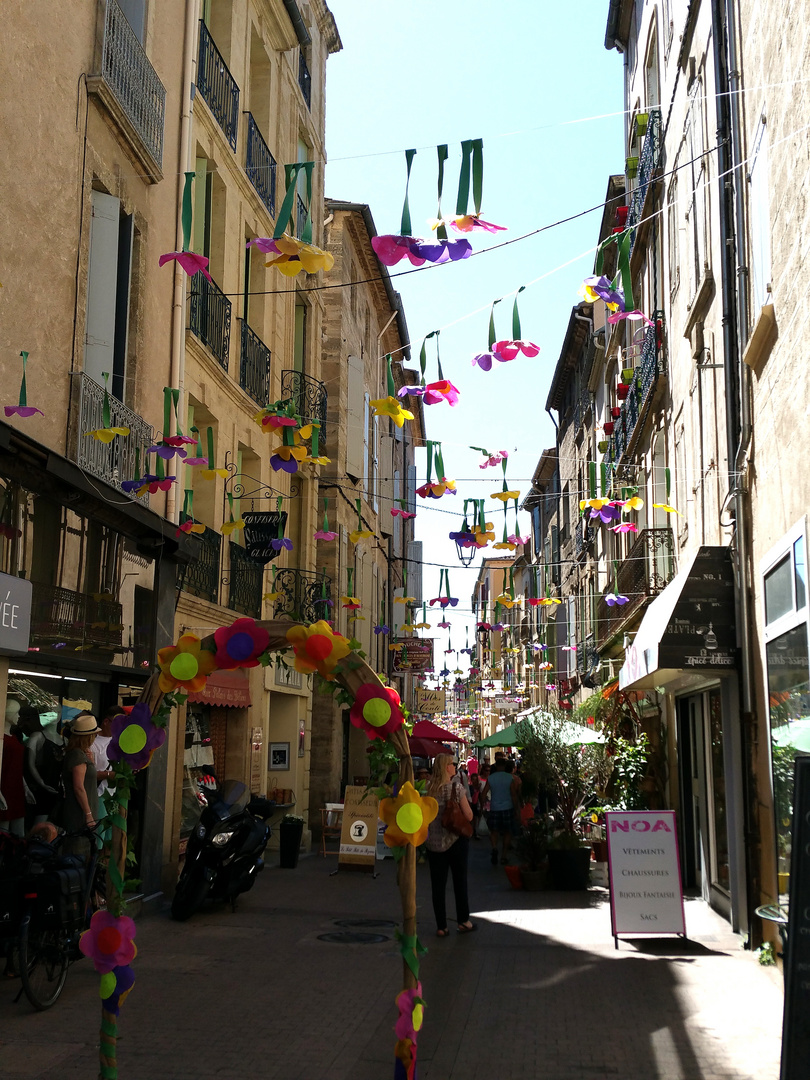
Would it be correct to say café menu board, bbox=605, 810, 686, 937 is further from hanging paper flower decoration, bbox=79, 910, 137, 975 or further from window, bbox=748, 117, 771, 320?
hanging paper flower decoration, bbox=79, 910, 137, 975

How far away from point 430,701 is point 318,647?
3207 cm

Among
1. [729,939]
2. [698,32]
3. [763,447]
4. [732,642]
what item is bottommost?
[729,939]

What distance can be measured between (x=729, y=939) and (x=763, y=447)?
4582 mm

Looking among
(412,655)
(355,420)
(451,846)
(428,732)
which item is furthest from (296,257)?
(412,655)

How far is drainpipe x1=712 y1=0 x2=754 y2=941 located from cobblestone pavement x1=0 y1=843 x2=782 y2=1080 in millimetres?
1693

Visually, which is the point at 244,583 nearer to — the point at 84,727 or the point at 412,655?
the point at 84,727

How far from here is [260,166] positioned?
63.8ft

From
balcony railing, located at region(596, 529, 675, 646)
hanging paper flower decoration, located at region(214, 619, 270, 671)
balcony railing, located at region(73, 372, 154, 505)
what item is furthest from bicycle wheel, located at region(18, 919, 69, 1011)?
balcony railing, located at region(596, 529, 675, 646)

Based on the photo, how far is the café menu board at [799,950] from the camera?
4.96 m

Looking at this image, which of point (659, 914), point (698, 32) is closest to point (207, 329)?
point (698, 32)

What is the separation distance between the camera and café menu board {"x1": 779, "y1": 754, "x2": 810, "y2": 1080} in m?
4.96

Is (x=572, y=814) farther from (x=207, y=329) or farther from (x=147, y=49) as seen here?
(x=147, y=49)

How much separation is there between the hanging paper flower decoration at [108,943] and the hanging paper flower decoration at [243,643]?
1.45 metres

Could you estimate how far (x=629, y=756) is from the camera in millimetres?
16078
